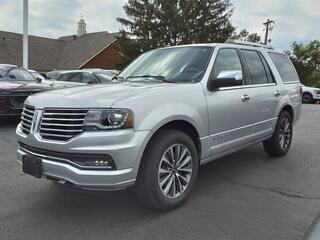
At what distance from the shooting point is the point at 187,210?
386cm

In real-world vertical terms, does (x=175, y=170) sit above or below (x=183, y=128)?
below

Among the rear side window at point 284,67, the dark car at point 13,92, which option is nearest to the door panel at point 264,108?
the rear side window at point 284,67

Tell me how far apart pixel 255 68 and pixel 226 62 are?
84 centimetres

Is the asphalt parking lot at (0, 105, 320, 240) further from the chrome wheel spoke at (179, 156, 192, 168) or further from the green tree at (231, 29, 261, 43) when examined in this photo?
the green tree at (231, 29, 261, 43)

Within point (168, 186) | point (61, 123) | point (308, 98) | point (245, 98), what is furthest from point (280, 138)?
point (308, 98)

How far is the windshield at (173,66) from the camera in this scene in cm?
439

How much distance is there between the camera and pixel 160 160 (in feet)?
11.8

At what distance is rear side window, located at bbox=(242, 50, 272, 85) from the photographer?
5.28 meters

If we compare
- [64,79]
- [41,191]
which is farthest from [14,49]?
[41,191]

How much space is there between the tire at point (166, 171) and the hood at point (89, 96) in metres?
0.52

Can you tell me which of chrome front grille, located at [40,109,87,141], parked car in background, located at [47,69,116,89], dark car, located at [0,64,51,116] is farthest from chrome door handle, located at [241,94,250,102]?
parked car in background, located at [47,69,116,89]

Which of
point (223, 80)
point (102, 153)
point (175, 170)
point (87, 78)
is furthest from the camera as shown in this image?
point (87, 78)

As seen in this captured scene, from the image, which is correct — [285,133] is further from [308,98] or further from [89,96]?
[308,98]

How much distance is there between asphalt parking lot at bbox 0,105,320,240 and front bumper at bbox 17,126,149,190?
1.56 ft
